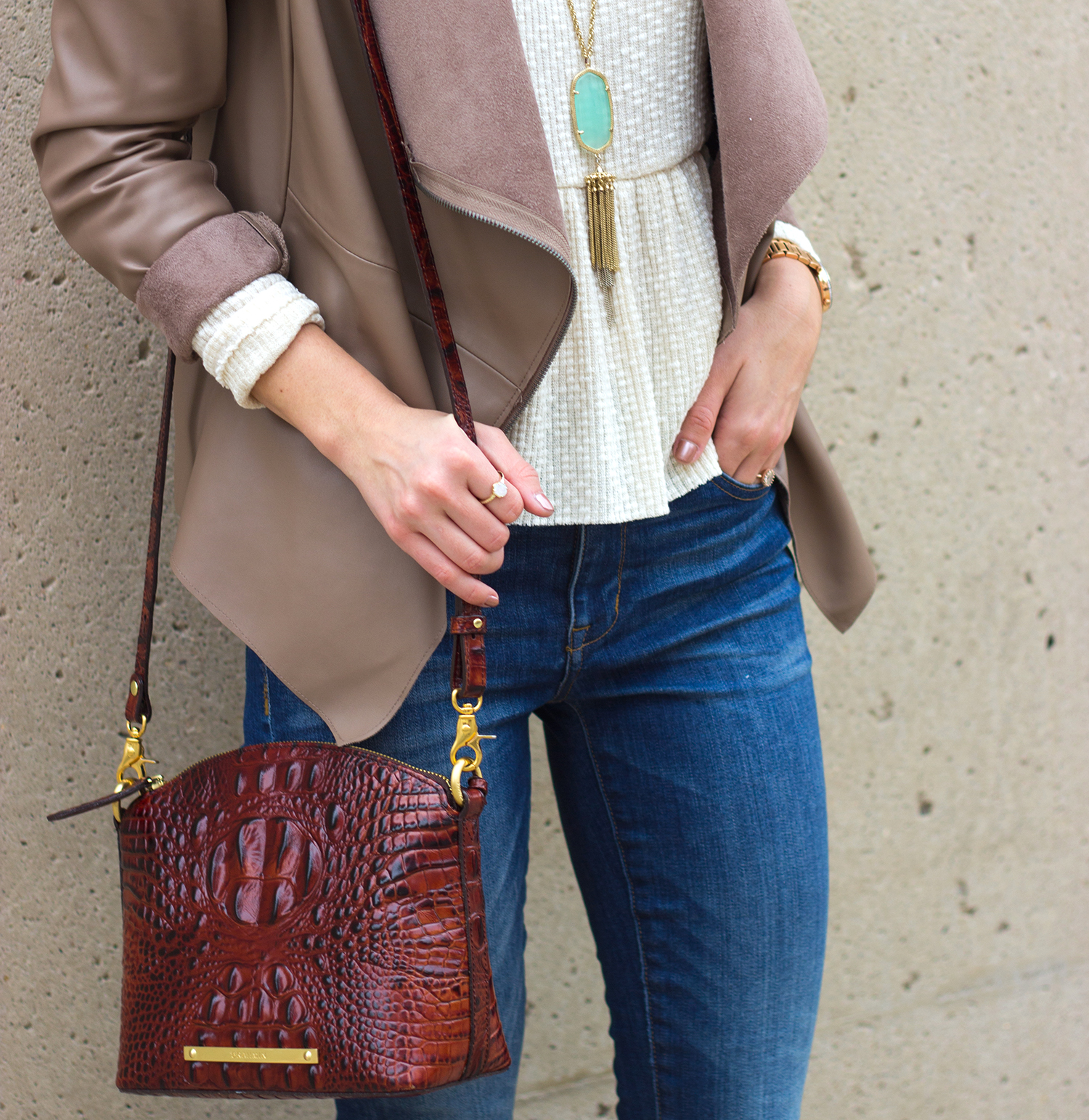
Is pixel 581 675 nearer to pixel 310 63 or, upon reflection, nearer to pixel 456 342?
pixel 456 342

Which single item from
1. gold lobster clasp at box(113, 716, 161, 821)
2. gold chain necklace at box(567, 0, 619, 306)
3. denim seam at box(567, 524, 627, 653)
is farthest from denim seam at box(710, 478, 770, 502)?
gold lobster clasp at box(113, 716, 161, 821)

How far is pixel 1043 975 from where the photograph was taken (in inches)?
76.0

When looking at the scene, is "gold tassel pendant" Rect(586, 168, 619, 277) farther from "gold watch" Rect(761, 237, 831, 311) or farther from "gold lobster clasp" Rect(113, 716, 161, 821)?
"gold lobster clasp" Rect(113, 716, 161, 821)

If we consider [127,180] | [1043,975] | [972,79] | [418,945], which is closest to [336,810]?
[418,945]

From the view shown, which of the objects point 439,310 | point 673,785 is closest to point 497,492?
point 439,310

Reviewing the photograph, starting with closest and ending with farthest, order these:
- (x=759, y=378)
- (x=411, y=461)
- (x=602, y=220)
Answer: (x=411, y=461)
(x=602, y=220)
(x=759, y=378)

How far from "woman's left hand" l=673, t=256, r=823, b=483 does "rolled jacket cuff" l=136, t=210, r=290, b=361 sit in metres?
0.37

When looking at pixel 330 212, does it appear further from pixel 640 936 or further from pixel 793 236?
pixel 640 936

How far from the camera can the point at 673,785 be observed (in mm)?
938

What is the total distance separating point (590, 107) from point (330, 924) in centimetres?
66

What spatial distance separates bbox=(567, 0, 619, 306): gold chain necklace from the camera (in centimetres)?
79

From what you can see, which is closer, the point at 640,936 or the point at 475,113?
the point at 475,113

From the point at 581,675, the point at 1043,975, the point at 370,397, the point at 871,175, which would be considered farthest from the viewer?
the point at 1043,975

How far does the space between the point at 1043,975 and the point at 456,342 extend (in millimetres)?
1810
